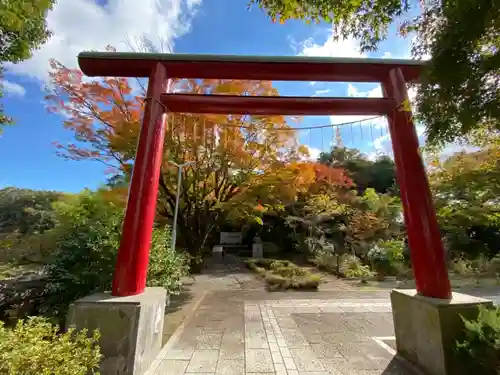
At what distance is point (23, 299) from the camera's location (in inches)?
204

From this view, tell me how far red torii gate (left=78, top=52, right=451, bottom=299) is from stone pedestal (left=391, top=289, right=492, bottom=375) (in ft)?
0.90

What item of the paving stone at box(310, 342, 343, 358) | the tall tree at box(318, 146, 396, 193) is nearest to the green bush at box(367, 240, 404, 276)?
the paving stone at box(310, 342, 343, 358)

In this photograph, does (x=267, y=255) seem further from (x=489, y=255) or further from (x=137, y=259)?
(x=137, y=259)

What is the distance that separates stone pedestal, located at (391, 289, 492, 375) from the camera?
8.76ft

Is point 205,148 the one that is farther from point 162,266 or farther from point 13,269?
point 13,269

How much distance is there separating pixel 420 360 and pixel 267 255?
58.0ft

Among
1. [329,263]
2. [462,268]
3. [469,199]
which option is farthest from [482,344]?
[469,199]

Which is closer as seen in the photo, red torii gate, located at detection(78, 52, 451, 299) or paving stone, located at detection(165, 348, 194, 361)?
red torii gate, located at detection(78, 52, 451, 299)

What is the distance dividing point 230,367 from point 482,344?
8.39 ft

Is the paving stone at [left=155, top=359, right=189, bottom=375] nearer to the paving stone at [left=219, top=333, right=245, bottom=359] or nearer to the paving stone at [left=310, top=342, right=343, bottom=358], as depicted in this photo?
the paving stone at [left=219, top=333, right=245, bottom=359]

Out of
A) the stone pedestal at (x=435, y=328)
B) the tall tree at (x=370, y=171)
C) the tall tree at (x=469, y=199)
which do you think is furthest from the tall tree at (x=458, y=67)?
the tall tree at (x=370, y=171)

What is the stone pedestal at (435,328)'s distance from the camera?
105 inches

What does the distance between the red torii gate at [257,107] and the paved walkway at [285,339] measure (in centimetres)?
113

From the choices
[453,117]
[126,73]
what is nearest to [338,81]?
[453,117]
